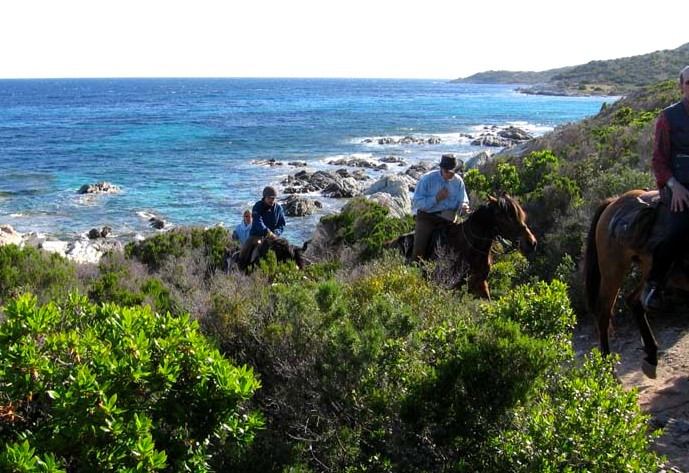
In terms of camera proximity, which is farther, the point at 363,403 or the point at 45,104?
the point at 45,104

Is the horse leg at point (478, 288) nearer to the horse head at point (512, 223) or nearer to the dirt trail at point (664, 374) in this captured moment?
the horse head at point (512, 223)

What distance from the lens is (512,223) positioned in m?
7.89

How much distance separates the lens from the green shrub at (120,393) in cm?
313

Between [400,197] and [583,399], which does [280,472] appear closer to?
[583,399]

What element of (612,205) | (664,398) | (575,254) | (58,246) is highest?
(612,205)

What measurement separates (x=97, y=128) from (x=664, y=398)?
68035mm

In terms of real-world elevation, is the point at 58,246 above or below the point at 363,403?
below

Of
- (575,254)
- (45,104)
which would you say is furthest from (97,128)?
(575,254)

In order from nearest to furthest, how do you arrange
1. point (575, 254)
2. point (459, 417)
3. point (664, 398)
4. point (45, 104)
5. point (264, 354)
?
point (459, 417) < point (264, 354) < point (664, 398) < point (575, 254) < point (45, 104)

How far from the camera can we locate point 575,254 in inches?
358

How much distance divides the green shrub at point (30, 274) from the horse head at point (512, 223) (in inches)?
257

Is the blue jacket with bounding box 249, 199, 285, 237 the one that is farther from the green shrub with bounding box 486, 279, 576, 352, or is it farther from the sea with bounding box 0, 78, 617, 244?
the sea with bounding box 0, 78, 617, 244

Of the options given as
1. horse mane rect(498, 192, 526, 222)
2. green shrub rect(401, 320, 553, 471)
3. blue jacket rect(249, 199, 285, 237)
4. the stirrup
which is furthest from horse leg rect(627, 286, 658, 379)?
blue jacket rect(249, 199, 285, 237)

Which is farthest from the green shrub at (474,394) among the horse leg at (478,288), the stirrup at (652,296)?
the horse leg at (478,288)
